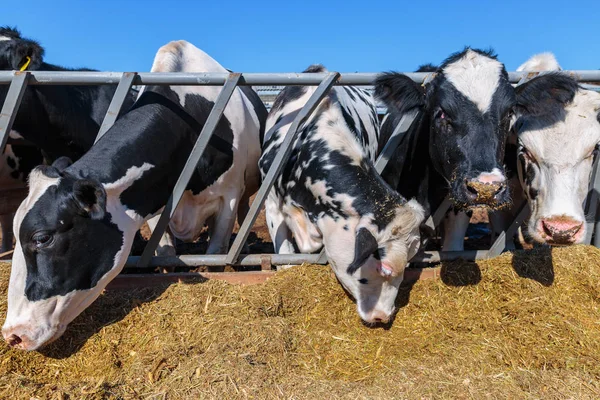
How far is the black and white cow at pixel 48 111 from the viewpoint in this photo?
15.4 feet

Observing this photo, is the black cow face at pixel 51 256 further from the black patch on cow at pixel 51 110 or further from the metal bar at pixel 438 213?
the metal bar at pixel 438 213

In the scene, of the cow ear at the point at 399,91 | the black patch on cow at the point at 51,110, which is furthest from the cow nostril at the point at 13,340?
the cow ear at the point at 399,91

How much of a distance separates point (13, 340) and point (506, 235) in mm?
3788

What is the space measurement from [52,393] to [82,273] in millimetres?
787

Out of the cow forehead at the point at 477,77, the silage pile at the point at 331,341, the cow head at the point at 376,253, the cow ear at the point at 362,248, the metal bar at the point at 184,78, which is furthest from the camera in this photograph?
the metal bar at the point at 184,78

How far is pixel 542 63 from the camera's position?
198 inches

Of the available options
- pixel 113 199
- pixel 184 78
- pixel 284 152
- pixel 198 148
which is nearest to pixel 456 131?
pixel 284 152

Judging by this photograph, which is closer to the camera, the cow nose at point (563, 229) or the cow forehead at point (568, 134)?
the cow nose at point (563, 229)

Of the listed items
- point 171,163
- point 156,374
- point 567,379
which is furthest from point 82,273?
point 567,379

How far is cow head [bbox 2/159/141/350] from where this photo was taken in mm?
3080

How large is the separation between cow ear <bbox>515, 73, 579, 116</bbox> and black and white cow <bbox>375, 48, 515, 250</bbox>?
21cm

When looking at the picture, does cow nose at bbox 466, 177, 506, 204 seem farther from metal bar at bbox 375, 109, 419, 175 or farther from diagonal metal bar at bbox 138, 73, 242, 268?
diagonal metal bar at bbox 138, 73, 242, 268

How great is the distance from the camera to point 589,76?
13.2ft

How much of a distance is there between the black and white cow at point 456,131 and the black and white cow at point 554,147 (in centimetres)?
36
